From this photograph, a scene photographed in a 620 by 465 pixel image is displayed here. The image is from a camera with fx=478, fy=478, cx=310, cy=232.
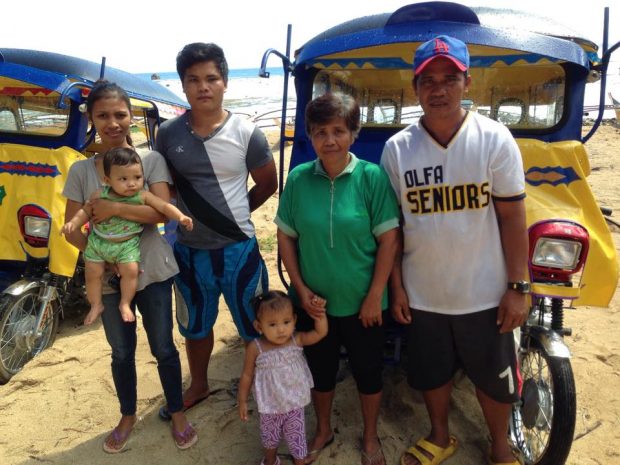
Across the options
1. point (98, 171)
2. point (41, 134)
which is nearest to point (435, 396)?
point (98, 171)

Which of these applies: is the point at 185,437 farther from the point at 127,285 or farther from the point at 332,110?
the point at 332,110

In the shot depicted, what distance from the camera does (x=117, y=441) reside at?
8.52 feet

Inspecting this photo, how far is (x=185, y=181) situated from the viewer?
94.4 inches

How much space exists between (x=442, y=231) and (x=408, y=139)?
41 cm

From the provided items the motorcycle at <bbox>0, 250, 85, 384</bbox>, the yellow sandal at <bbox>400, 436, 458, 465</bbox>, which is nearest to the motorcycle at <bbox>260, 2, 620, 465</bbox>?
the yellow sandal at <bbox>400, 436, 458, 465</bbox>

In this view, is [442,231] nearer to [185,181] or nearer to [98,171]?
[185,181]

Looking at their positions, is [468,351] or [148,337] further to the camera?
[148,337]

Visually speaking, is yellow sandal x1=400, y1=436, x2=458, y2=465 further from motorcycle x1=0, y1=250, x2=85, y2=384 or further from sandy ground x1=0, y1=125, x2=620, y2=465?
motorcycle x1=0, y1=250, x2=85, y2=384

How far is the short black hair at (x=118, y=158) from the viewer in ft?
6.89

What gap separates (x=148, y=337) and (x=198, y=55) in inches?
55.6

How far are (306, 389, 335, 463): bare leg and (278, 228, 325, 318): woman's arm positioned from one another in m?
0.53

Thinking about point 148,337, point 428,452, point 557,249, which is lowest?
point 428,452

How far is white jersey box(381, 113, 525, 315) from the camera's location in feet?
6.13

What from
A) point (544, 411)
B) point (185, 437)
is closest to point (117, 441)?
point (185, 437)
